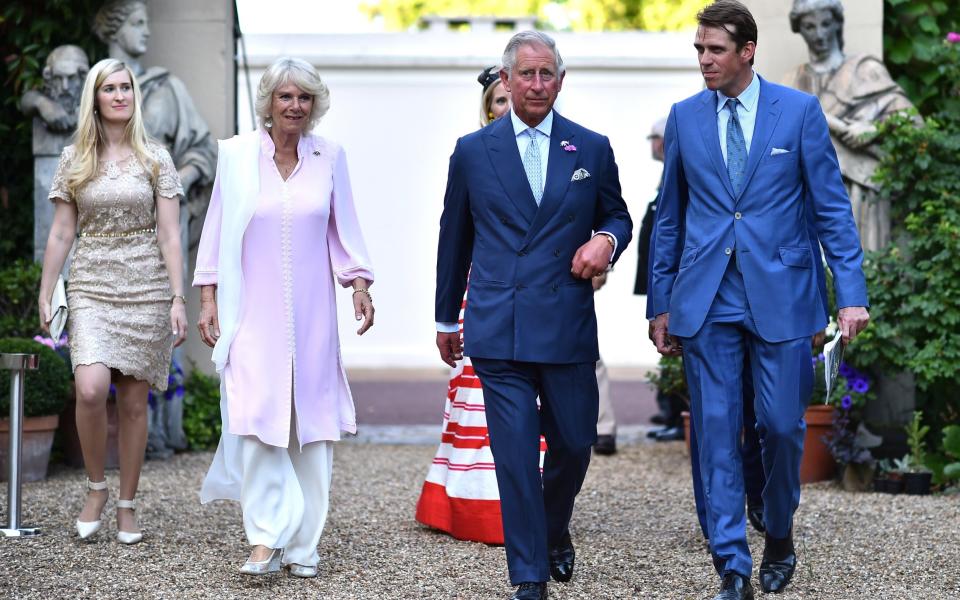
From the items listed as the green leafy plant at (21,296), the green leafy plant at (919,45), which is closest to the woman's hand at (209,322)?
the green leafy plant at (21,296)

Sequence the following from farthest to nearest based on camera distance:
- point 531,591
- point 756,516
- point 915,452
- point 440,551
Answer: point 915,452 → point 756,516 → point 440,551 → point 531,591

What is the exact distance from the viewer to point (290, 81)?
17.6 feet

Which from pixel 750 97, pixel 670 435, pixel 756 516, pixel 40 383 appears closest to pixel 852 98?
pixel 670 435

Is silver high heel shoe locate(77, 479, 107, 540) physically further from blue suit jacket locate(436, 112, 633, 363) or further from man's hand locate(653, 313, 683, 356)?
man's hand locate(653, 313, 683, 356)

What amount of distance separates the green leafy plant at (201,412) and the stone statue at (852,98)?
3.93 meters

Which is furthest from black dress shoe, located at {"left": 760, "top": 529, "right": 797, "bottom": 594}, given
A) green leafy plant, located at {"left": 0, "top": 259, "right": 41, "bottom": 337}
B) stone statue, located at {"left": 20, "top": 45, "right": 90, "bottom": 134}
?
stone statue, located at {"left": 20, "top": 45, "right": 90, "bottom": 134}

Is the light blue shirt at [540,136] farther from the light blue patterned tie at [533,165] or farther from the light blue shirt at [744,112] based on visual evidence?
the light blue shirt at [744,112]

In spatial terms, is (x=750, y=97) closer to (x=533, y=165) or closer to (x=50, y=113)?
(x=533, y=165)

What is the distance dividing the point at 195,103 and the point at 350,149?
22.1ft

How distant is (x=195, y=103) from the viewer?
920cm

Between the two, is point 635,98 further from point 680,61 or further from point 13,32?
point 13,32

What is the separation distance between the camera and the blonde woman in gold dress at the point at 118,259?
6125 mm

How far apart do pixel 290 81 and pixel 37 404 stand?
128 inches

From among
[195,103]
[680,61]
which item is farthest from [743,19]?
[680,61]
